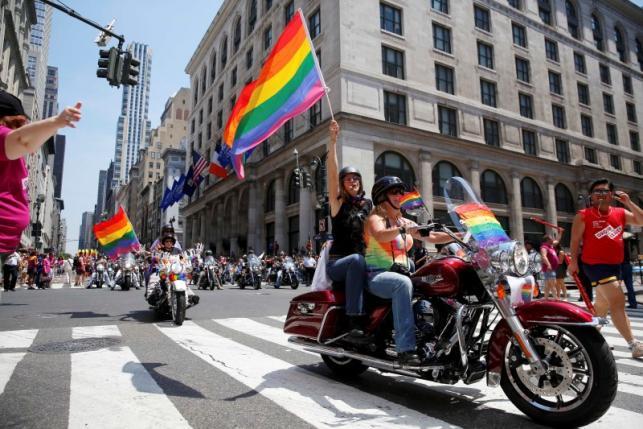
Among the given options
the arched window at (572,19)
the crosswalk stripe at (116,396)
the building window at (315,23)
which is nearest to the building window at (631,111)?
the arched window at (572,19)

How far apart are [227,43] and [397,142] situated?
92.7 feet

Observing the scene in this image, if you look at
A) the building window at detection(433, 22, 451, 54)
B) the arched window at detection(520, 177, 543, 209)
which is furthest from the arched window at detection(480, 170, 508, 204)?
the building window at detection(433, 22, 451, 54)

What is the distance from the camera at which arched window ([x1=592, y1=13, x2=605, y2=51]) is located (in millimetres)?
42250

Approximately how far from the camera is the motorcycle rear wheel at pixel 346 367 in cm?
425

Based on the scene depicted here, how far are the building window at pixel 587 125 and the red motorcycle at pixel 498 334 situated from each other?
140 feet

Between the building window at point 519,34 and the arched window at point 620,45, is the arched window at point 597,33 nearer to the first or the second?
the arched window at point 620,45

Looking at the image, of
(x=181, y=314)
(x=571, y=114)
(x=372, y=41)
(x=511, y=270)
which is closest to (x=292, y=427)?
(x=511, y=270)

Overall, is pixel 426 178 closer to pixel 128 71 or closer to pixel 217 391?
pixel 128 71

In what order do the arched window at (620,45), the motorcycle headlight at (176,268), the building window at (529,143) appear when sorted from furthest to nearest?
the arched window at (620,45) → the building window at (529,143) → the motorcycle headlight at (176,268)

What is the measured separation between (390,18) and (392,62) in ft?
10.8

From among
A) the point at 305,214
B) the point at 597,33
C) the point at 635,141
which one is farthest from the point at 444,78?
the point at 635,141

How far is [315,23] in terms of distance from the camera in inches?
1181

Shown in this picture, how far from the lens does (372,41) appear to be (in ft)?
91.2

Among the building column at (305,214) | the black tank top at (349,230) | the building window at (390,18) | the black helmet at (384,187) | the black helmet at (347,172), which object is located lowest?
the black tank top at (349,230)
